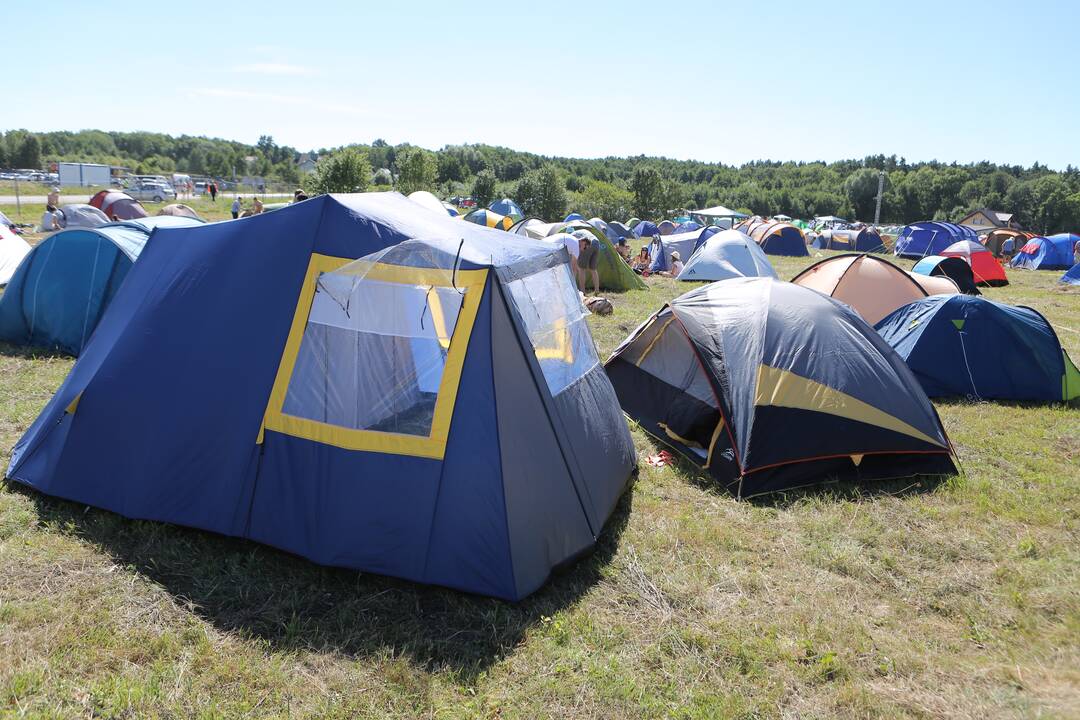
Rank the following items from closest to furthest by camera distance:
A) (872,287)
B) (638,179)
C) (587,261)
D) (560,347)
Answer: (560,347) < (872,287) < (587,261) < (638,179)

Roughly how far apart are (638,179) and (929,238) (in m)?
28.8

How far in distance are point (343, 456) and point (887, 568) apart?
3501 mm

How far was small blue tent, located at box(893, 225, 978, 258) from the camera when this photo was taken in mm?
28156

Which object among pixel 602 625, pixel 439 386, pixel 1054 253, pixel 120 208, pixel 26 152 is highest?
pixel 26 152

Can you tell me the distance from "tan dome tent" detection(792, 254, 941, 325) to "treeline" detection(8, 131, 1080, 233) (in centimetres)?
3436

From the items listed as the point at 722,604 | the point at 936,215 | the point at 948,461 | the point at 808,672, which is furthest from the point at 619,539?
the point at 936,215

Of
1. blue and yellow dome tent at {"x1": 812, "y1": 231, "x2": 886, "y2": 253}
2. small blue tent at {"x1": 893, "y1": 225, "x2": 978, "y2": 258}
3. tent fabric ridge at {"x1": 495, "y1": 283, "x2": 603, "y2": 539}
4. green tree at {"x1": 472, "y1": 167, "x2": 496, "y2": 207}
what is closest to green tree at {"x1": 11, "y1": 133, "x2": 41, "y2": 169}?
green tree at {"x1": 472, "y1": 167, "x2": 496, "y2": 207}

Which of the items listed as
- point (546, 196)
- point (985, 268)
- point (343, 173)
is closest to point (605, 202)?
point (546, 196)

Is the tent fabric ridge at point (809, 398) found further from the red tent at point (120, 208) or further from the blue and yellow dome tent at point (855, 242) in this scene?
the blue and yellow dome tent at point (855, 242)

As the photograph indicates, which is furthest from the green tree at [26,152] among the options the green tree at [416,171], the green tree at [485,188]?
the green tree at [485,188]

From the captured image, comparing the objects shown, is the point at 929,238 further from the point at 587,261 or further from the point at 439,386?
the point at 439,386

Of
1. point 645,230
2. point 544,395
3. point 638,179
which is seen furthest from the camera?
point 638,179

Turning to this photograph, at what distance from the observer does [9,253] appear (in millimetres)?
11898

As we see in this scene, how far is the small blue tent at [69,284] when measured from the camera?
802cm
